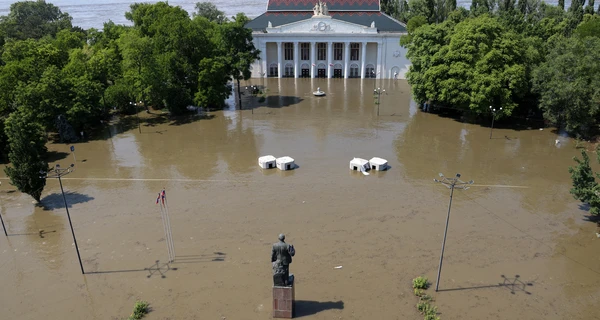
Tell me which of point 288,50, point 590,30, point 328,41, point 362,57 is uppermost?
point 590,30

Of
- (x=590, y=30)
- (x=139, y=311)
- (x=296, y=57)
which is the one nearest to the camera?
(x=139, y=311)

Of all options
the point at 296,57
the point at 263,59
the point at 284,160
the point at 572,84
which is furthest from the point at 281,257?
the point at 263,59

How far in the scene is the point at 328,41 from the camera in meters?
59.9

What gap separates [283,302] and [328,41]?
50703 mm

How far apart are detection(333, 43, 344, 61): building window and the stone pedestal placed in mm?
52651

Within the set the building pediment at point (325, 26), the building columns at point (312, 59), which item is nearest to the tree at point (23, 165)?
the building pediment at point (325, 26)

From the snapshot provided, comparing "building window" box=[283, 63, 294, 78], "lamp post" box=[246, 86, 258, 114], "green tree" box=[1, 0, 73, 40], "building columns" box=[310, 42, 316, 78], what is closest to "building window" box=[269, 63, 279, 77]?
"building window" box=[283, 63, 294, 78]

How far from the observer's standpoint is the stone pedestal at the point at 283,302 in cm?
1414

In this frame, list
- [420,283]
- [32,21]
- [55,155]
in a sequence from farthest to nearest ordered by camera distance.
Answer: [32,21] < [55,155] < [420,283]

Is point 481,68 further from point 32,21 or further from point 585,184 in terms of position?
point 32,21

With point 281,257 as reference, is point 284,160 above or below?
below

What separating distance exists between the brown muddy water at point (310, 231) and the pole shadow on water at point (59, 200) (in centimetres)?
13

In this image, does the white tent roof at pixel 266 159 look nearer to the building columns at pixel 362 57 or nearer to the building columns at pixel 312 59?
the building columns at pixel 312 59

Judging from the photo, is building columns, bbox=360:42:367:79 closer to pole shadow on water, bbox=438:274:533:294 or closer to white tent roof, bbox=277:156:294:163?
white tent roof, bbox=277:156:294:163
